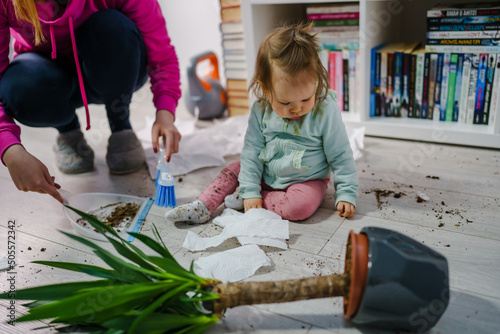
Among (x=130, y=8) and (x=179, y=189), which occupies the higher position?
(x=130, y=8)

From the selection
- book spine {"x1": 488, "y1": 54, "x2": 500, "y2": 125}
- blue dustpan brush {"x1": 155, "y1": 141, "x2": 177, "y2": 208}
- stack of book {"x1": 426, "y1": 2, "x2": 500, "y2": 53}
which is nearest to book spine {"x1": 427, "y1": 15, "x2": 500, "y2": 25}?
stack of book {"x1": 426, "y1": 2, "x2": 500, "y2": 53}

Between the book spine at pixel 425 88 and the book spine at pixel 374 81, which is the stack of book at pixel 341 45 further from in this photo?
the book spine at pixel 425 88

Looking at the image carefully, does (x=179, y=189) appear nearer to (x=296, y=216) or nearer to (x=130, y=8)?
(x=296, y=216)

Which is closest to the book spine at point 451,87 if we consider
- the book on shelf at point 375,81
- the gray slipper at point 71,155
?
the book on shelf at point 375,81

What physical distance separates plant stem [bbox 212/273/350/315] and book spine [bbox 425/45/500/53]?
97 centimetres

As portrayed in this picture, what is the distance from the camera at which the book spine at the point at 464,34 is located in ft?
4.32

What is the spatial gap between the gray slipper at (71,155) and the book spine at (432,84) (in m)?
1.06

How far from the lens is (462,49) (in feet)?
4.51

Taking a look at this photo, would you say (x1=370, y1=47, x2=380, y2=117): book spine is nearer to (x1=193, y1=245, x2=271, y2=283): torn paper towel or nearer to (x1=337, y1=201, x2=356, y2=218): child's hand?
(x1=337, y1=201, x2=356, y2=218): child's hand

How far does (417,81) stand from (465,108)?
0.17 metres

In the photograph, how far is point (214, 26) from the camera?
2084 millimetres

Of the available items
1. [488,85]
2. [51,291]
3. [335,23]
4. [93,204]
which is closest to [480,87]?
[488,85]

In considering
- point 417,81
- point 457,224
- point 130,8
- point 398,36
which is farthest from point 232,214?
point 398,36

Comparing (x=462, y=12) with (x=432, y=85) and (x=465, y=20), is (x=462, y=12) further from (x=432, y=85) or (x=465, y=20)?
(x=432, y=85)
